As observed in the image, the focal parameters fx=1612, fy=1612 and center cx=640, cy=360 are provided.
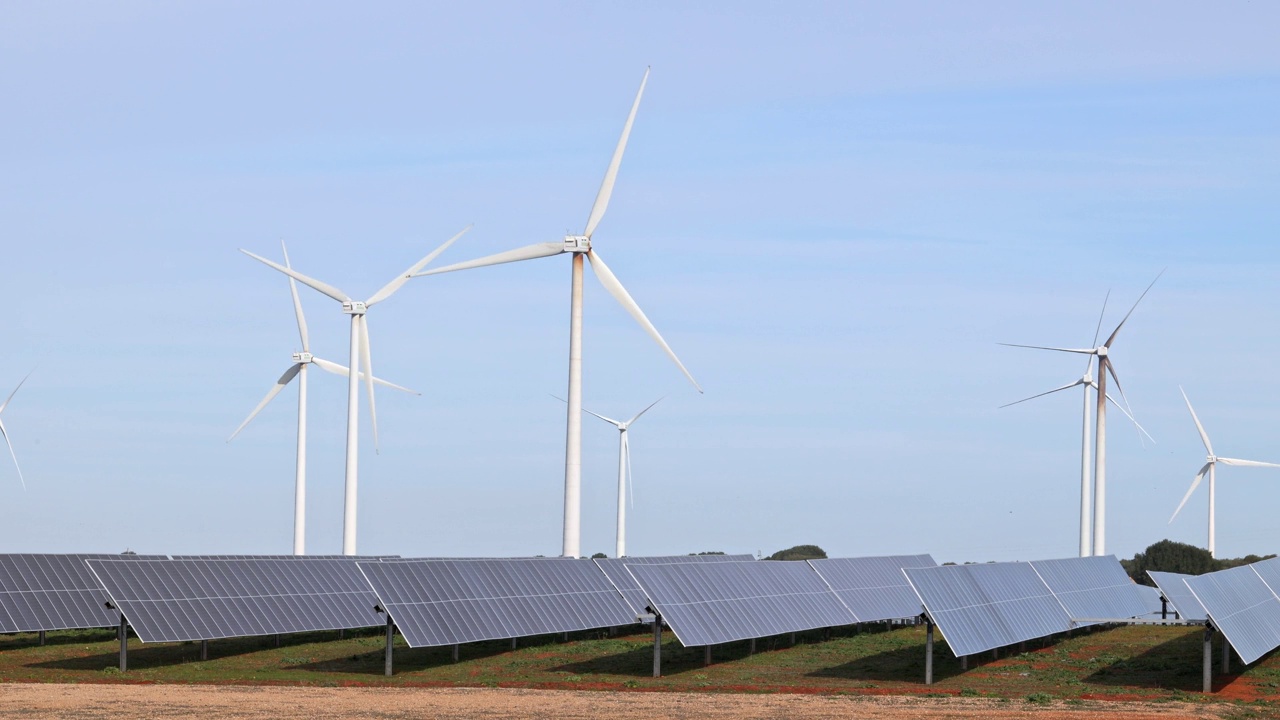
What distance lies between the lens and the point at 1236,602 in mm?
43625

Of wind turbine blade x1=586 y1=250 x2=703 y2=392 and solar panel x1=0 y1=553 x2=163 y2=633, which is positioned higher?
wind turbine blade x1=586 y1=250 x2=703 y2=392

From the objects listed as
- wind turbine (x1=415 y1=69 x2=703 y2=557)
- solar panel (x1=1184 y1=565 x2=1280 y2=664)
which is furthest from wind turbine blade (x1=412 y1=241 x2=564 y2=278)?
solar panel (x1=1184 y1=565 x2=1280 y2=664)

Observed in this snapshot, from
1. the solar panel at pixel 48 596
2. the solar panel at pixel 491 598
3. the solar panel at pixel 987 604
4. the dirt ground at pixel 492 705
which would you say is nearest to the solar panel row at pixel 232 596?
the dirt ground at pixel 492 705

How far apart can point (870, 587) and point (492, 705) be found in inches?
1001

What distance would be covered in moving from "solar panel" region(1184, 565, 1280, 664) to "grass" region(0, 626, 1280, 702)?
112cm

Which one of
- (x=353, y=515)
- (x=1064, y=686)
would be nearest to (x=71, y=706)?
(x=1064, y=686)

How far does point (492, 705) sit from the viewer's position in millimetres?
36906

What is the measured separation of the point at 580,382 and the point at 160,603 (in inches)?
663

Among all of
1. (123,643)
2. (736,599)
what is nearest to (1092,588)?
(736,599)

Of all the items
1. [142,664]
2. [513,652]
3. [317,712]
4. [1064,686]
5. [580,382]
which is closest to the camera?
[317,712]

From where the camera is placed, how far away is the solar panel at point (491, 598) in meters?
44.2

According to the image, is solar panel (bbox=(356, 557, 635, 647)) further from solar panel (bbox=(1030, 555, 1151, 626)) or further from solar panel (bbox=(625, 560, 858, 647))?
solar panel (bbox=(1030, 555, 1151, 626))

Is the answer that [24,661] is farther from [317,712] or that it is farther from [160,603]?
[317,712]

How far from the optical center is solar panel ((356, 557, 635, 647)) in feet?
145
